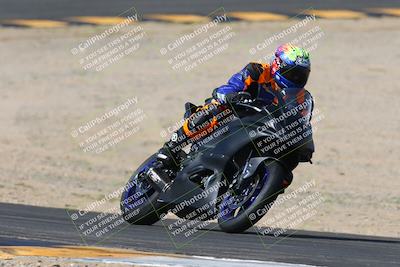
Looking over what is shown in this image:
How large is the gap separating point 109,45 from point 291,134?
12.9 meters

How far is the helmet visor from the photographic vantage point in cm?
1009

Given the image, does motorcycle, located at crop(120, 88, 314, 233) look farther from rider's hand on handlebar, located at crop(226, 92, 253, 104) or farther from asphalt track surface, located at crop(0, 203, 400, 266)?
asphalt track surface, located at crop(0, 203, 400, 266)

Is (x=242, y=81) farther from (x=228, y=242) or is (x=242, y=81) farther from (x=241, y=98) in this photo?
(x=228, y=242)

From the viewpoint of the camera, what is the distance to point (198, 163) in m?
10.4

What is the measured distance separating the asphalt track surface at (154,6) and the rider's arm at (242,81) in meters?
13.4

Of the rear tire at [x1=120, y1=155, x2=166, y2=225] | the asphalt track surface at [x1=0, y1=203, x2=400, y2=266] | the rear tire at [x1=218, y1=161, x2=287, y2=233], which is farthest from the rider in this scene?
the asphalt track surface at [x1=0, y1=203, x2=400, y2=266]

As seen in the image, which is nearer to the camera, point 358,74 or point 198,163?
point 198,163

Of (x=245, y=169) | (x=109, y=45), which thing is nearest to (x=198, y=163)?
(x=245, y=169)

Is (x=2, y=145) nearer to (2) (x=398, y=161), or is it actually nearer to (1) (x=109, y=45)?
(1) (x=109, y=45)

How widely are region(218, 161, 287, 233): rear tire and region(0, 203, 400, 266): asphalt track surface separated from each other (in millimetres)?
127

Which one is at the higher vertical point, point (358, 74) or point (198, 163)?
point (198, 163)

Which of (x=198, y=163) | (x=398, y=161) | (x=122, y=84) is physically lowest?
(x=398, y=161)

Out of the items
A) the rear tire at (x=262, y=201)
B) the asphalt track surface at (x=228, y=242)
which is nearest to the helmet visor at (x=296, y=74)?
the rear tire at (x=262, y=201)

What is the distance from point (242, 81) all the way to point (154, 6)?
1445 cm
